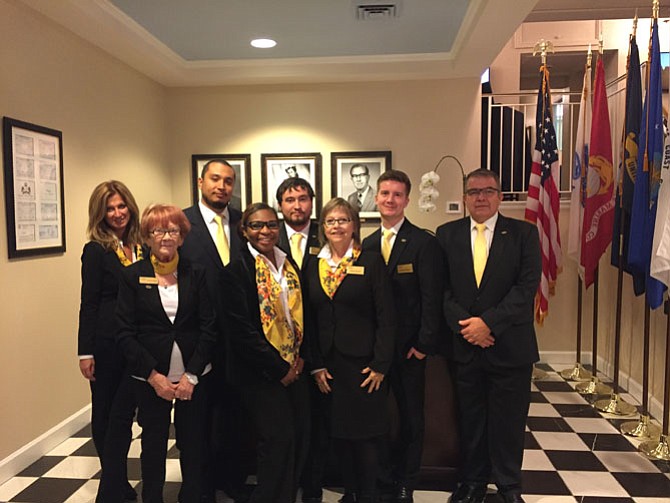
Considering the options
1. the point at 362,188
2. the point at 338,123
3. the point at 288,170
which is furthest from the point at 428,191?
the point at 288,170

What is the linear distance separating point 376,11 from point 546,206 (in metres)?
2.20

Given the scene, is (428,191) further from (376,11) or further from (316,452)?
(316,452)

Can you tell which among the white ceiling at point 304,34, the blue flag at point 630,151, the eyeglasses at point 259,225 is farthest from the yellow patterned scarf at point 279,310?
the blue flag at point 630,151

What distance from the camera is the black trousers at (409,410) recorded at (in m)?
2.62

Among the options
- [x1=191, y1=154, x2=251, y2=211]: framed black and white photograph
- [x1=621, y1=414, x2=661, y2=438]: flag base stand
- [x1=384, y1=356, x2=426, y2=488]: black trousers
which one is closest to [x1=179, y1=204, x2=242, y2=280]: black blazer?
[x1=384, y1=356, x2=426, y2=488]: black trousers

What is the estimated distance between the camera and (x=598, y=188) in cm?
425

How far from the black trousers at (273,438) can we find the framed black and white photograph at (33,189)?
1808mm

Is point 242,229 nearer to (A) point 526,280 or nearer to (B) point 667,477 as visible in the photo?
(A) point 526,280

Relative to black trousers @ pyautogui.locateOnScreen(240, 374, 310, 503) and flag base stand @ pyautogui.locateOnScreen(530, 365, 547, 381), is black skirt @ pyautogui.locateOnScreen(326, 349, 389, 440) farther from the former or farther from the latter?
flag base stand @ pyautogui.locateOnScreen(530, 365, 547, 381)

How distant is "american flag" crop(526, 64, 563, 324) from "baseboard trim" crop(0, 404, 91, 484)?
3.66 metres

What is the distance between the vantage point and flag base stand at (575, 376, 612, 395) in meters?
4.44

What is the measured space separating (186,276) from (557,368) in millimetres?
4077

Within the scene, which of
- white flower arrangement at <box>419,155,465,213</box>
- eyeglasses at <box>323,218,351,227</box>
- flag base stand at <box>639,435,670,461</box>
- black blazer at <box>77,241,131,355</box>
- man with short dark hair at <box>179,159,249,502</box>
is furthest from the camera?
white flower arrangement at <box>419,155,465,213</box>

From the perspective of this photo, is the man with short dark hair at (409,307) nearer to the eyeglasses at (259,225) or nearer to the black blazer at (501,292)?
the black blazer at (501,292)
